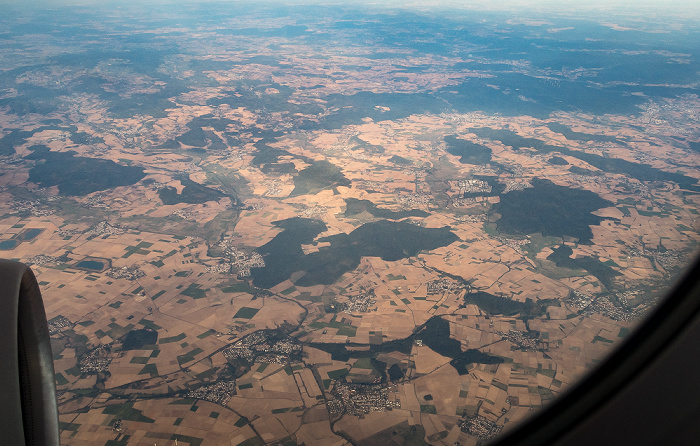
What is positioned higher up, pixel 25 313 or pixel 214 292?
pixel 25 313

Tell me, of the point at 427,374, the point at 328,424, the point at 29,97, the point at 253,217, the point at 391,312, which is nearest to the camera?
the point at 328,424

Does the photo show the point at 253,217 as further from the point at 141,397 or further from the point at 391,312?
the point at 141,397

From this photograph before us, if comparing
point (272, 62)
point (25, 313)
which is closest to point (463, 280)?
point (25, 313)

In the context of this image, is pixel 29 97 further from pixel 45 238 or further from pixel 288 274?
pixel 288 274

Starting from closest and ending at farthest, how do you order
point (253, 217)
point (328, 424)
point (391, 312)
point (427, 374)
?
point (328, 424), point (427, 374), point (391, 312), point (253, 217)

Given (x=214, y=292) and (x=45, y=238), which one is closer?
(x=214, y=292)

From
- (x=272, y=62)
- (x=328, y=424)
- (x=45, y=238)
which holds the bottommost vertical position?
(x=45, y=238)
